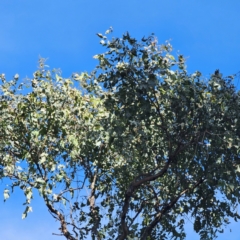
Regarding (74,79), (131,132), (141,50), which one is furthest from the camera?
(74,79)

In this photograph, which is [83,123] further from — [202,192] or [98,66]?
[202,192]

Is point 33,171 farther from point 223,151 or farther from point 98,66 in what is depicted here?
point 223,151

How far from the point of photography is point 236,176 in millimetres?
14695

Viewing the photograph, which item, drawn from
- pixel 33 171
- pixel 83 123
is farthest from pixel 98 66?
pixel 33 171

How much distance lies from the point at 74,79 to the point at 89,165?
3.09 m

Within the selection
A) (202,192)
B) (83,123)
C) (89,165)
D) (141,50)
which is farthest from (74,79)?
(202,192)

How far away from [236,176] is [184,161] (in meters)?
1.72

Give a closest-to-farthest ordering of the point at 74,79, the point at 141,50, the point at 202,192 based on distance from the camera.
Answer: the point at 141,50 → the point at 202,192 → the point at 74,79

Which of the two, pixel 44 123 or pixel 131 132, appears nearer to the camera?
pixel 131 132

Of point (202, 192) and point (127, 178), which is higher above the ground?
point (127, 178)

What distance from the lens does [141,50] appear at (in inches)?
553

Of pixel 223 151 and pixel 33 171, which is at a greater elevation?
pixel 33 171

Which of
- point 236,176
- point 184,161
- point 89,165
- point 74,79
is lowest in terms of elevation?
point 236,176

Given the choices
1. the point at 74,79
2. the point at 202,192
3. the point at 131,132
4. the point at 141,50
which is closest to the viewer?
the point at 141,50
